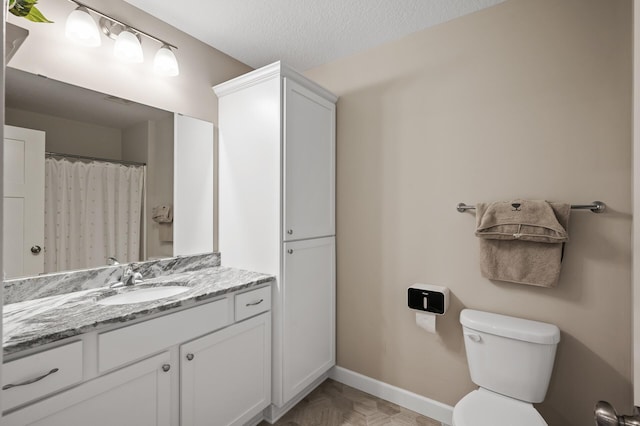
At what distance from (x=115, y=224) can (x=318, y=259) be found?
124cm

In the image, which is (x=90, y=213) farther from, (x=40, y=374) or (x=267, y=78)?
(x=267, y=78)

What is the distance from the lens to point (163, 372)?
1.36 metres

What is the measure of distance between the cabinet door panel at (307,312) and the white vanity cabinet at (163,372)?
0.15 meters

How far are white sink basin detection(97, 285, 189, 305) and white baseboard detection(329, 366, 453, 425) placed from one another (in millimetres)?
1378

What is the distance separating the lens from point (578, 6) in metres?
1.56

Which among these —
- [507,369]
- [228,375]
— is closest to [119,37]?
[228,375]

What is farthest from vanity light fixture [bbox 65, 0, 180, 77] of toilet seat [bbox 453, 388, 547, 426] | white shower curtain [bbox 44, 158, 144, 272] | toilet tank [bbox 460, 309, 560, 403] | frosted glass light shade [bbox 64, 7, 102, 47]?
toilet seat [bbox 453, 388, 547, 426]

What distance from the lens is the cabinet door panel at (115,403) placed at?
1032 mm

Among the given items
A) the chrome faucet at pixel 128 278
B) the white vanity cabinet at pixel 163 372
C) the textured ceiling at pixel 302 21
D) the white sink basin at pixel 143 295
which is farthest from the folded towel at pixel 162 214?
the textured ceiling at pixel 302 21

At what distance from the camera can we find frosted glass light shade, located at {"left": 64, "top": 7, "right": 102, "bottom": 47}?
1.48m

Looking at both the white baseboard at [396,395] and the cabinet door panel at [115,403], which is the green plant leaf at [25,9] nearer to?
the cabinet door panel at [115,403]

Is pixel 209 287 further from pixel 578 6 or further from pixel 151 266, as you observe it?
pixel 578 6

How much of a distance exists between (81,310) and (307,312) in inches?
48.6

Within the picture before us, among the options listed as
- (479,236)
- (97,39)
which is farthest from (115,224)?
(479,236)
